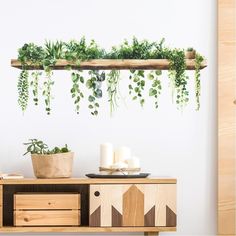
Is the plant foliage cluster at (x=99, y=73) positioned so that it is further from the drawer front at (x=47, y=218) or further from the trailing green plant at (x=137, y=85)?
the drawer front at (x=47, y=218)

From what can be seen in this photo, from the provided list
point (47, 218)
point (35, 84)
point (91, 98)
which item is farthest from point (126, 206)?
point (35, 84)

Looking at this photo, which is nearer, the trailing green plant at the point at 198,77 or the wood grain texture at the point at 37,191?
the wood grain texture at the point at 37,191

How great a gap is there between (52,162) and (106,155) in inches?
12.9

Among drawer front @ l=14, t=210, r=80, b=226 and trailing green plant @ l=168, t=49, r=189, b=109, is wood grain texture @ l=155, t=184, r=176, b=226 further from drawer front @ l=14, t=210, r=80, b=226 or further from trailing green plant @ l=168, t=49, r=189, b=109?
trailing green plant @ l=168, t=49, r=189, b=109

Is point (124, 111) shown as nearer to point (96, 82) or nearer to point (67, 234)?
point (96, 82)

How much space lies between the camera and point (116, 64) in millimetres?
4234

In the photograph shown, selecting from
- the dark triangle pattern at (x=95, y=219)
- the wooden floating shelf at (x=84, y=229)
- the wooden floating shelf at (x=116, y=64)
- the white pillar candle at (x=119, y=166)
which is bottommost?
the wooden floating shelf at (x=84, y=229)

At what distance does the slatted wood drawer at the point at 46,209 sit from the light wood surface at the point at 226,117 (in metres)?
0.94

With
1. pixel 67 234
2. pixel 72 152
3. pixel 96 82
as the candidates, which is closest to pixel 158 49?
pixel 96 82

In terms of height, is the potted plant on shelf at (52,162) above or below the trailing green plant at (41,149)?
below

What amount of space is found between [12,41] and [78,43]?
16.2 inches

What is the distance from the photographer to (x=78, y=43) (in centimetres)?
423

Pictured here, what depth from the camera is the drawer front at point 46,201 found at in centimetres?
383

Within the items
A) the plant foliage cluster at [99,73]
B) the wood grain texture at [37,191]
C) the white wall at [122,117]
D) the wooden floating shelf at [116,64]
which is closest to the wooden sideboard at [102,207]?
the wood grain texture at [37,191]
